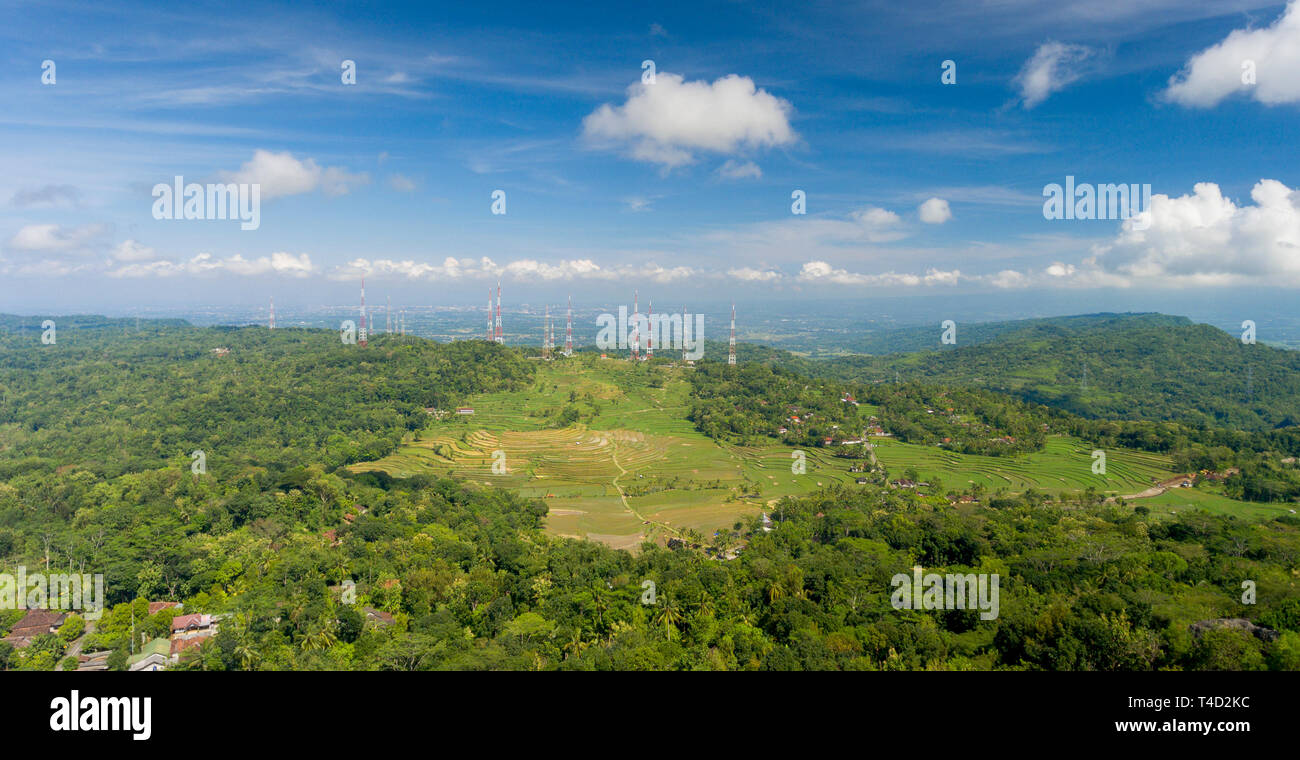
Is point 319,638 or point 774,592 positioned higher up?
point 774,592

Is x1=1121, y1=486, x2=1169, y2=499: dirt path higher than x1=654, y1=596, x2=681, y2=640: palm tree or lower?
lower

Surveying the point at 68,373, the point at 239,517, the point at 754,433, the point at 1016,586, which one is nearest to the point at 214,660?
the point at 239,517

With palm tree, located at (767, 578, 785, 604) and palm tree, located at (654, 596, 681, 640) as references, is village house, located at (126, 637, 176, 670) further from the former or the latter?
palm tree, located at (767, 578, 785, 604)

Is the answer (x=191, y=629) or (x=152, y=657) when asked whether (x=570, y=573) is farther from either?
(x=152, y=657)

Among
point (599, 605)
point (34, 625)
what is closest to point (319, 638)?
point (599, 605)

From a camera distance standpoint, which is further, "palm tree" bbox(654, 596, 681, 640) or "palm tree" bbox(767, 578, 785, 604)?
"palm tree" bbox(767, 578, 785, 604)

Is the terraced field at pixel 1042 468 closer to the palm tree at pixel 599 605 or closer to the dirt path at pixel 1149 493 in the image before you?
the dirt path at pixel 1149 493

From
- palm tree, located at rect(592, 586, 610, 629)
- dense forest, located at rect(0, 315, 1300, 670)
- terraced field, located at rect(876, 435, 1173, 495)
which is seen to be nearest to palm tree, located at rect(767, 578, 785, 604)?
dense forest, located at rect(0, 315, 1300, 670)
